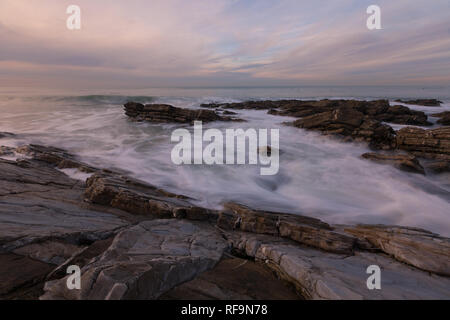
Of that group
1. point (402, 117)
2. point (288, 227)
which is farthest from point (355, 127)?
point (288, 227)

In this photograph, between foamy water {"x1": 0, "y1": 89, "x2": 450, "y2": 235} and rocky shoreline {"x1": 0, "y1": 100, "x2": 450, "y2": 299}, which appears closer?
rocky shoreline {"x1": 0, "y1": 100, "x2": 450, "y2": 299}

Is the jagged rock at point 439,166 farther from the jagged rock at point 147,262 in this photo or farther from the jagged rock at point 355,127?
the jagged rock at point 147,262

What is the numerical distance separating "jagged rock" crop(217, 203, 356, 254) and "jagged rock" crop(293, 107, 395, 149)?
Answer: 31.6 ft

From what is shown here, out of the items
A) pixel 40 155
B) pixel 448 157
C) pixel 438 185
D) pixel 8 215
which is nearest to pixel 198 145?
pixel 40 155

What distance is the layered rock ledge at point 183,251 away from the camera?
98.5 inches

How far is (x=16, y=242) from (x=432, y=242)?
19.9 ft

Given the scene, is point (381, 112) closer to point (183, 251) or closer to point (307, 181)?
point (307, 181)

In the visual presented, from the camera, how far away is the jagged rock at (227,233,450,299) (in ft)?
8.28

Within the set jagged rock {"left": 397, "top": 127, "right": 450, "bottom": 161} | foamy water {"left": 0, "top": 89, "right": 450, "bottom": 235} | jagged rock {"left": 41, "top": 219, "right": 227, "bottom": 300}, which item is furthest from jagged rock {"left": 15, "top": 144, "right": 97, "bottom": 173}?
jagged rock {"left": 397, "top": 127, "right": 450, "bottom": 161}

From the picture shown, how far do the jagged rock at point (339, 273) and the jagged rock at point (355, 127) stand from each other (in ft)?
33.8

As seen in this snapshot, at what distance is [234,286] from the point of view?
273 centimetres

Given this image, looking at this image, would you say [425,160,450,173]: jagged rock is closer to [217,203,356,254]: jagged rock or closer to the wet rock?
[217,203,356,254]: jagged rock

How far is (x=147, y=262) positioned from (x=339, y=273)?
2.35m

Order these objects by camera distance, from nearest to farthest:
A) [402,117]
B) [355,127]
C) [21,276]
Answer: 1. [21,276]
2. [355,127]
3. [402,117]
